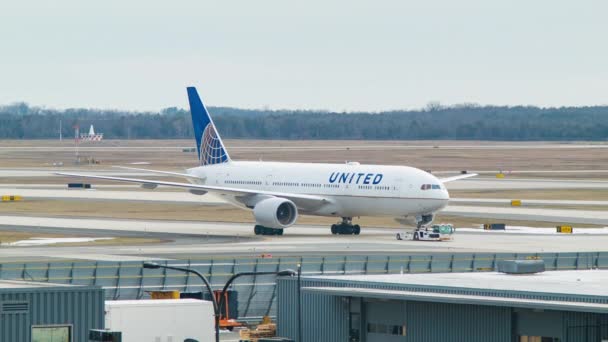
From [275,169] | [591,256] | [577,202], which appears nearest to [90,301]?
[591,256]

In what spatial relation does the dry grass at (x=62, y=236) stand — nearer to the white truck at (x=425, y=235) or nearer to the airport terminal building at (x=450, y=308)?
the white truck at (x=425, y=235)

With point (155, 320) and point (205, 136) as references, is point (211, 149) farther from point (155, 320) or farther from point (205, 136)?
point (155, 320)

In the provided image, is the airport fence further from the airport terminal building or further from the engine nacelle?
the engine nacelle

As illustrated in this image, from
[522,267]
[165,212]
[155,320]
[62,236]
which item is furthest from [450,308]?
[165,212]

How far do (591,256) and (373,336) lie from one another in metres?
25.4

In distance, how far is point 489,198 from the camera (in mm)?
138375

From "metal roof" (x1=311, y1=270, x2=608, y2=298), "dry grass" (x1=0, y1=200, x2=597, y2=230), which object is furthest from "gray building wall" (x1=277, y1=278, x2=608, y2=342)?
"dry grass" (x1=0, y1=200, x2=597, y2=230)

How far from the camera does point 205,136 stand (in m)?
109

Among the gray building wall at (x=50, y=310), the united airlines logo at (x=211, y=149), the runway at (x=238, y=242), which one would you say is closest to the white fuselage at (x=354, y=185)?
the runway at (x=238, y=242)

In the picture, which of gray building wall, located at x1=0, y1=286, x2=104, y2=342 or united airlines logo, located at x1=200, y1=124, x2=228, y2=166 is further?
united airlines logo, located at x1=200, y1=124, x2=228, y2=166

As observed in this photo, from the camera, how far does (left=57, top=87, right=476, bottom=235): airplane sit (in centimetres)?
9206

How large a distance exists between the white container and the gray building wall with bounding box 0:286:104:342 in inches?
119

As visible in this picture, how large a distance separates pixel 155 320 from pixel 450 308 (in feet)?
31.3

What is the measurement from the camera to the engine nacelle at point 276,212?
306 feet
